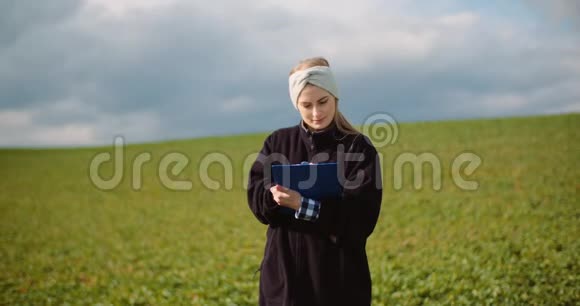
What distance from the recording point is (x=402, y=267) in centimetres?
848

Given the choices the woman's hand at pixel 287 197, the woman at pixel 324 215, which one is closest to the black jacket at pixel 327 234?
the woman at pixel 324 215

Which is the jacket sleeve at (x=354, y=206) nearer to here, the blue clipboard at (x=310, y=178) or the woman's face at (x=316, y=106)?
the blue clipboard at (x=310, y=178)

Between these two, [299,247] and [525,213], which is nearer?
[299,247]

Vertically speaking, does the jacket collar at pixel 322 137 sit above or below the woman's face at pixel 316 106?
below

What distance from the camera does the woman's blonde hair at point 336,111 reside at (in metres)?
3.10

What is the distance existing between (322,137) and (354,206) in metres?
0.46

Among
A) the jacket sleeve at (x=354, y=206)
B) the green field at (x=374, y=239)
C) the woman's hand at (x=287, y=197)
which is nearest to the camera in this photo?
the woman's hand at (x=287, y=197)

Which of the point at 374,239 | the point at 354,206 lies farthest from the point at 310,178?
the point at 374,239

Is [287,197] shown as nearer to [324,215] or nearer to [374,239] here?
[324,215]

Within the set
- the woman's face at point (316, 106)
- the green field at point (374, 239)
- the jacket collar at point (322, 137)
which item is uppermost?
the woman's face at point (316, 106)

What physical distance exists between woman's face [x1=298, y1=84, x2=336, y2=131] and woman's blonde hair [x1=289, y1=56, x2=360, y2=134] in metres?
0.06

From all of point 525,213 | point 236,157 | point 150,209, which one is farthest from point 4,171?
point 525,213

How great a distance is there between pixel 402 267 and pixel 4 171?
36.4 metres

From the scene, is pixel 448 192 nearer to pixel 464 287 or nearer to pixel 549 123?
pixel 464 287
